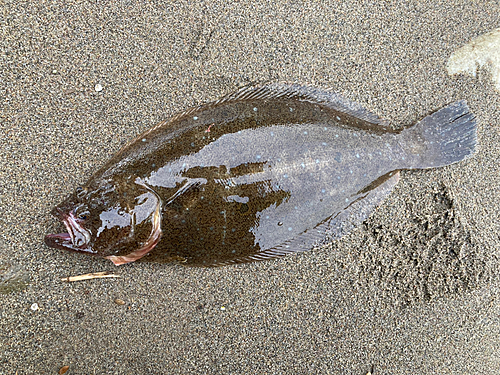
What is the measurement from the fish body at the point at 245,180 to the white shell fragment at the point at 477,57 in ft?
1.97

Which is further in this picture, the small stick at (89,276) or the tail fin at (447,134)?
the tail fin at (447,134)

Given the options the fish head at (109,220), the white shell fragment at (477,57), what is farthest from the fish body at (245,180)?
the white shell fragment at (477,57)

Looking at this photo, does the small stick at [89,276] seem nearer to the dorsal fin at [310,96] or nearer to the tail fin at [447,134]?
the dorsal fin at [310,96]

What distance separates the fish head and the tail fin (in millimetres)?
2139

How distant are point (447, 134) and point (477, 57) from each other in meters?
0.72

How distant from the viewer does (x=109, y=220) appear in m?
2.22

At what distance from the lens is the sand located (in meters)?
2.43

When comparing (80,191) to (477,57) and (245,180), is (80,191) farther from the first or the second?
(477,57)

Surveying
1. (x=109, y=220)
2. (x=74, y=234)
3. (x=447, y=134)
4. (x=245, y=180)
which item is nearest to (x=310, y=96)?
(x=245, y=180)

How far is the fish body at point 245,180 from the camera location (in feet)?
7.46

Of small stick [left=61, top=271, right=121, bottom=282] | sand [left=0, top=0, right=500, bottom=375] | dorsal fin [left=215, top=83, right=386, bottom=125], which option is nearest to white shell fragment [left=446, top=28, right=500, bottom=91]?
sand [left=0, top=0, right=500, bottom=375]

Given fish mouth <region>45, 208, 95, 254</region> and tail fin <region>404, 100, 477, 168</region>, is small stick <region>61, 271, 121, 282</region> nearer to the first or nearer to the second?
fish mouth <region>45, 208, 95, 254</region>

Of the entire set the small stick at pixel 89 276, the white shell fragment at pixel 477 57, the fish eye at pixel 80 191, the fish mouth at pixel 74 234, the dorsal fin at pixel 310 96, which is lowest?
the small stick at pixel 89 276

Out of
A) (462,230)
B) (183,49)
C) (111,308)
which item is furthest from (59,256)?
(462,230)
